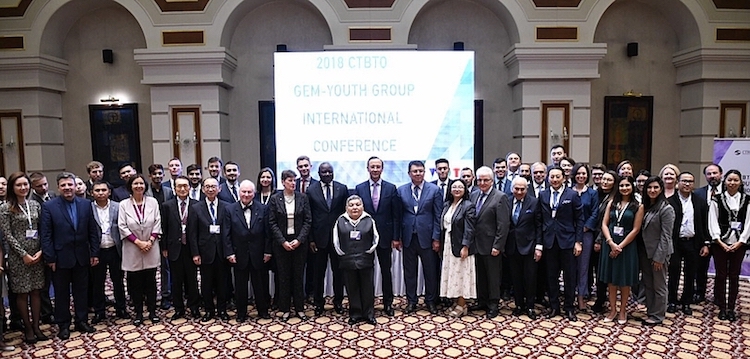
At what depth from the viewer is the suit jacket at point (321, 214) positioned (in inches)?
174

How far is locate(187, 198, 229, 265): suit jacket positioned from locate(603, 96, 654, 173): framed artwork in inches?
262

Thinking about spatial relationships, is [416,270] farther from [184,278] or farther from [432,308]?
[184,278]

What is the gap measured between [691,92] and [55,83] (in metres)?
10.5

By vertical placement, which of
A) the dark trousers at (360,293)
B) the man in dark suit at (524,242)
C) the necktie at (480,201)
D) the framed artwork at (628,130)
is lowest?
the dark trousers at (360,293)

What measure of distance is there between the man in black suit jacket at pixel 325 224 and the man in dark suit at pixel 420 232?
0.60 metres

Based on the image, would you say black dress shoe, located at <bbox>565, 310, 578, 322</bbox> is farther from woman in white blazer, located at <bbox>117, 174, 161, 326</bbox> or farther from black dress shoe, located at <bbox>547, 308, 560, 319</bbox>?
woman in white blazer, located at <bbox>117, 174, 161, 326</bbox>

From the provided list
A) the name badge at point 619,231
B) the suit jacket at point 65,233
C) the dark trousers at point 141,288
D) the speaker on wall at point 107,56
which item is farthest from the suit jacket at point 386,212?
the speaker on wall at point 107,56

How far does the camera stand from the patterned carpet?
12.0ft

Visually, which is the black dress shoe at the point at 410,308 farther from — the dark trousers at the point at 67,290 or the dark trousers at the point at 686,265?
the dark trousers at the point at 67,290

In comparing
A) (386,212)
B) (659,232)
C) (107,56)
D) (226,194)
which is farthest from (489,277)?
(107,56)

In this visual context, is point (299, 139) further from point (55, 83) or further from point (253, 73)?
point (55, 83)

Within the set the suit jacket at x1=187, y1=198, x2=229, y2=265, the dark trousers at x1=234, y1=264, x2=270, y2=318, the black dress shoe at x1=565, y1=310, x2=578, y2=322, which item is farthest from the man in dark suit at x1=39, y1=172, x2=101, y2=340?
the black dress shoe at x1=565, y1=310, x2=578, y2=322

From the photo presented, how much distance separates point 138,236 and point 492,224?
3.06 metres

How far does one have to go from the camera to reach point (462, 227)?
4297 millimetres
